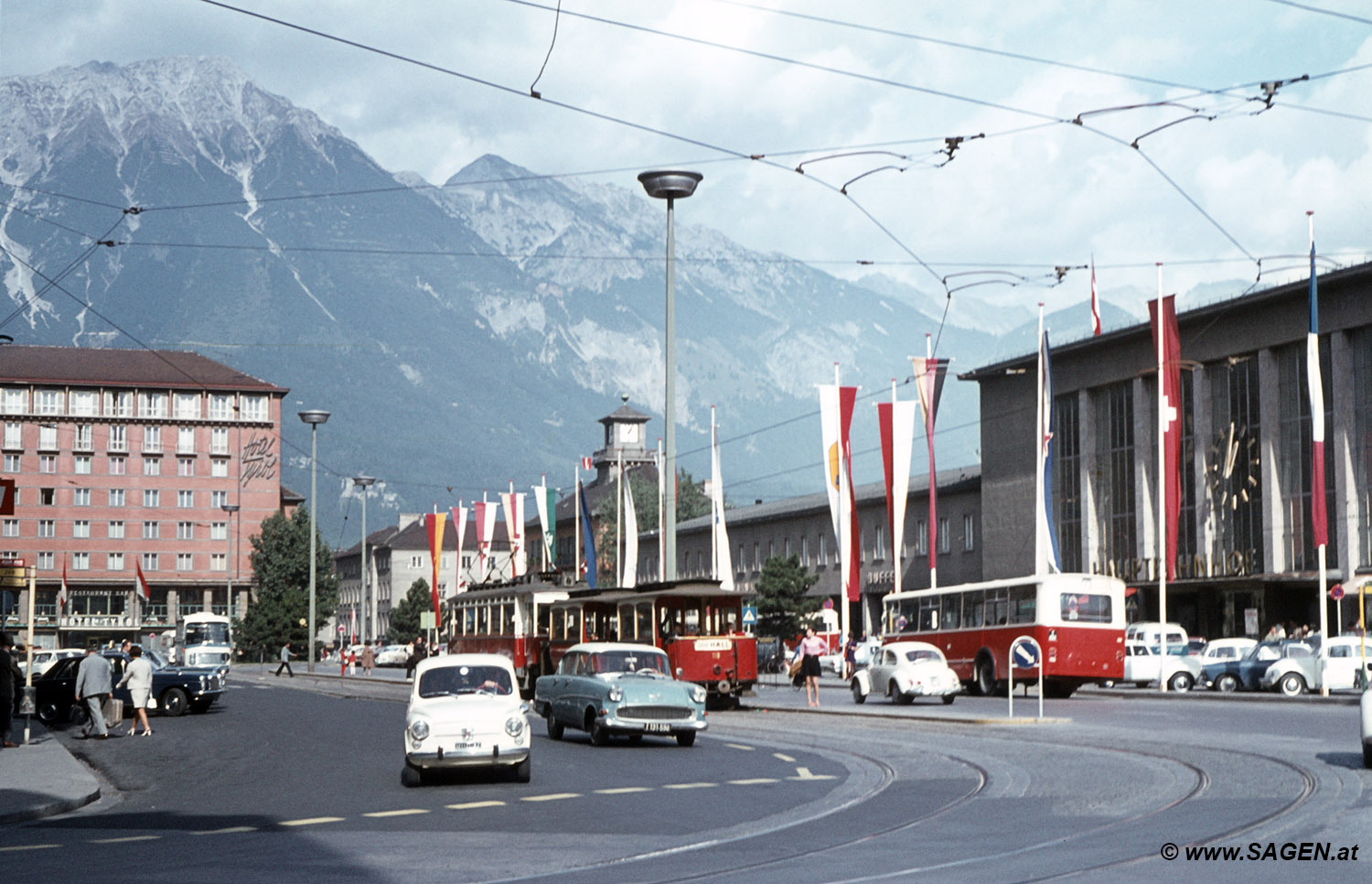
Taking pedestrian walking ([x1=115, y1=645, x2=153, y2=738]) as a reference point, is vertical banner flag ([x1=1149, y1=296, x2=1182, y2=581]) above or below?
above

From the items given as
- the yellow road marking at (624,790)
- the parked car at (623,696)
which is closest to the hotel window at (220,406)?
the parked car at (623,696)

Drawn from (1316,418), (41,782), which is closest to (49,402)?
(1316,418)

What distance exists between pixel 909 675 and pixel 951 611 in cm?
622

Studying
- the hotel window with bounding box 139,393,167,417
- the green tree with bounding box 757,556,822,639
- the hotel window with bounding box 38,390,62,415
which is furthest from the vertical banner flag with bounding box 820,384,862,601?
the hotel window with bounding box 38,390,62,415

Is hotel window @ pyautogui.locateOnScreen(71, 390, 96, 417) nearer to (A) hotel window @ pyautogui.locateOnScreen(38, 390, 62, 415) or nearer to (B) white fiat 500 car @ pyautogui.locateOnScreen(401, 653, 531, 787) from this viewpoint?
(A) hotel window @ pyautogui.locateOnScreen(38, 390, 62, 415)

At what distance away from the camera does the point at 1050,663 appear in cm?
4022

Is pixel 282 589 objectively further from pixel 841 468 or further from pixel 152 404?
pixel 841 468

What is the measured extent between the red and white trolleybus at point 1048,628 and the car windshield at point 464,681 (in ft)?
75.7

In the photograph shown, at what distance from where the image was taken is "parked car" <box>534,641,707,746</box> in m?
24.6

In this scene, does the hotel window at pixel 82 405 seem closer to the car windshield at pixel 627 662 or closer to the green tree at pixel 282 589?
the green tree at pixel 282 589

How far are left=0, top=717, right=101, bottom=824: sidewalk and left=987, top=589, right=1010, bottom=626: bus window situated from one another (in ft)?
77.6

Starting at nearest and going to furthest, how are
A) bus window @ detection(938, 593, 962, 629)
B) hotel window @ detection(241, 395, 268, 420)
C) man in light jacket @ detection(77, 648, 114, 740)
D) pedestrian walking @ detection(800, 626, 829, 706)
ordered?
1. man in light jacket @ detection(77, 648, 114, 740)
2. pedestrian walking @ detection(800, 626, 829, 706)
3. bus window @ detection(938, 593, 962, 629)
4. hotel window @ detection(241, 395, 268, 420)

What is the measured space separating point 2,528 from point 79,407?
11.9 metres

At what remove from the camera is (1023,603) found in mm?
41188
